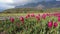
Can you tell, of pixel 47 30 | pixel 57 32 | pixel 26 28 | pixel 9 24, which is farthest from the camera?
pixel 9 24

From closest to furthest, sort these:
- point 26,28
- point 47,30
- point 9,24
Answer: point 47,30 → point 26,28 → point 9,24

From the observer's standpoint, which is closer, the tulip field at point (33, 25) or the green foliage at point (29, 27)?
the tulip field at point (33, 25)

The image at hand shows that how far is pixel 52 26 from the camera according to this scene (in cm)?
569

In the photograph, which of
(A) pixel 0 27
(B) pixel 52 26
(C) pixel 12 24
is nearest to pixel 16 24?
(C) pixel 12 24

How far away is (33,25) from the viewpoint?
23.1 feet

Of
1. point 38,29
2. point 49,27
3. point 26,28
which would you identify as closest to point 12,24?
point 26,28

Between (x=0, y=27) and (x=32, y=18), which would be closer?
(x=32, y=18)

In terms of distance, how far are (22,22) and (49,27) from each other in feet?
4.62

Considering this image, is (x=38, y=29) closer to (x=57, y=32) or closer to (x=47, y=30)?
(x=47, y=30)

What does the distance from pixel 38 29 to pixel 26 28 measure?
0.67m

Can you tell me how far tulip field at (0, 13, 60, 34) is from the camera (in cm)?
581

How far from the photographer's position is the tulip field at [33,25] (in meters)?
5.81

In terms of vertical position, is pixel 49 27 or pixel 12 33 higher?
pixel 49 27

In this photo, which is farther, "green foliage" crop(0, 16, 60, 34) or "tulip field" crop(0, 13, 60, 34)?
"green foliage" crop(0, 16, 60, 34)
